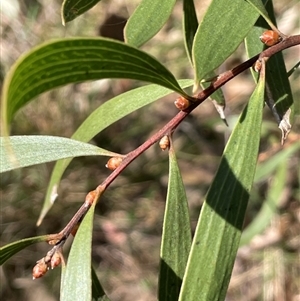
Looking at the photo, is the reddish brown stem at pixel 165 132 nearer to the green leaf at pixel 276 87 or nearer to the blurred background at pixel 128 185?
the green leaf at pixel 276 87

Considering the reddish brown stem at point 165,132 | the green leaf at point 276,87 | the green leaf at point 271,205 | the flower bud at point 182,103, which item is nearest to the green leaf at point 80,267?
the reddish brown stem at point 165,132

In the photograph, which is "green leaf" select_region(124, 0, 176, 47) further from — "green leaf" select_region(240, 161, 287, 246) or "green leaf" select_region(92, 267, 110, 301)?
"green leaf" select_region(240, 161, 287, 246)

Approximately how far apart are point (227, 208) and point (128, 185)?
1.53m

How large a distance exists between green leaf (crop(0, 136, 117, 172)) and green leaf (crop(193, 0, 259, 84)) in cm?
15

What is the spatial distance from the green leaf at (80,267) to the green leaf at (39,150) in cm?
7

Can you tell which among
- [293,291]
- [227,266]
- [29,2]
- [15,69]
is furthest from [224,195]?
[29,2]

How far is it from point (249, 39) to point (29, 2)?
5.80 feet

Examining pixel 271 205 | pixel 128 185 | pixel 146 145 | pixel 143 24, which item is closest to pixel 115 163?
pixel 146 145

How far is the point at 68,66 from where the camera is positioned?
0.45 m

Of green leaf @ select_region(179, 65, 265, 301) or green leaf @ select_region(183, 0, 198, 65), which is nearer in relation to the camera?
green leaf @ select_region(179, 65, 265, 301)

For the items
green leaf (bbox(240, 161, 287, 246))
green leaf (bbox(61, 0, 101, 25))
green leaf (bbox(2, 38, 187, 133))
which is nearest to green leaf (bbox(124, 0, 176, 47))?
green leaf (bbox(61, 0, 101, 25))

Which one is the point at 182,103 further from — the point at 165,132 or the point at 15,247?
the point at 15,247

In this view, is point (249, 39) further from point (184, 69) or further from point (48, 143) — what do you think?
point (184, 69)

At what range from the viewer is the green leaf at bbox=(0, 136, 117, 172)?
61 cm
